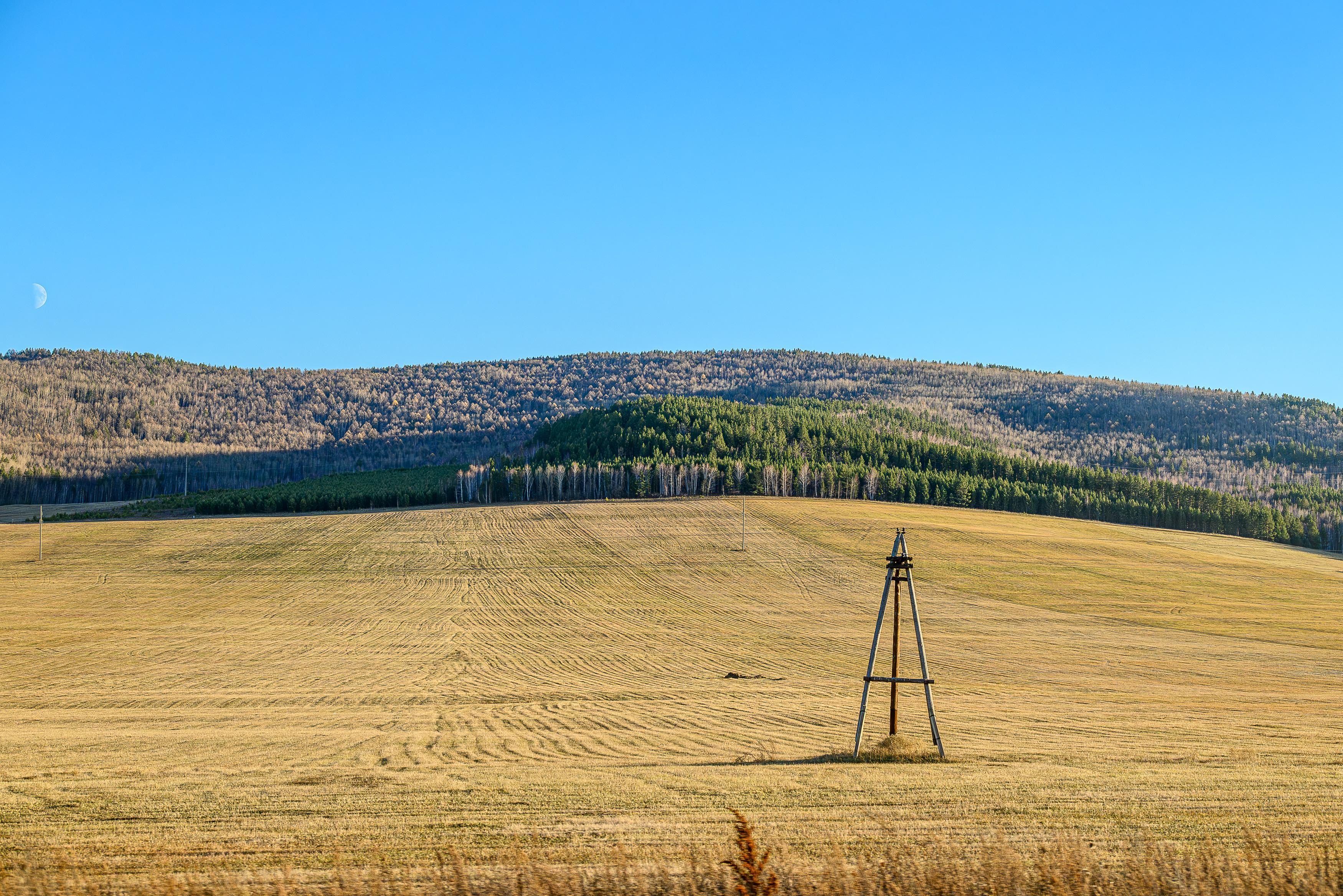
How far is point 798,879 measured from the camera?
1169cm

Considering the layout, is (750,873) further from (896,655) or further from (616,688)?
(616,688)

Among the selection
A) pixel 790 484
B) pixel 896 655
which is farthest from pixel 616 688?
pixel 790 484

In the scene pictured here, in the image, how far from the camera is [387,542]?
84.4 meters

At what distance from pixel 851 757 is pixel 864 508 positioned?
8842 cm

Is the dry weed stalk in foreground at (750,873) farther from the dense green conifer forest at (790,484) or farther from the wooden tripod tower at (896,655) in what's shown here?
the dense green conifer forest at (790,484)

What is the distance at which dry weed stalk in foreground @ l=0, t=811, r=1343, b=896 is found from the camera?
1145cm

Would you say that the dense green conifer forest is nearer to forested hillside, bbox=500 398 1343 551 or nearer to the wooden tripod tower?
forested hillside, bbox=500 398 1343 551

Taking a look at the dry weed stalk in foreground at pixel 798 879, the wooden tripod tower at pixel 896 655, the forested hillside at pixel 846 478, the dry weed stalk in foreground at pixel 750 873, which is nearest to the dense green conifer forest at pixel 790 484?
the forested hillside at pixel 846 478

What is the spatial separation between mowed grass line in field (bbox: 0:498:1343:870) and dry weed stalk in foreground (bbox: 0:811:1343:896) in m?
0.90

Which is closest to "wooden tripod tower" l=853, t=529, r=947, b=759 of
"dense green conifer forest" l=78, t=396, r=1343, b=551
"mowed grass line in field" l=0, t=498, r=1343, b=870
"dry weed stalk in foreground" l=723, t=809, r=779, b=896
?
"mowed grass line in field" l=0, t=498, r=1343, b=870

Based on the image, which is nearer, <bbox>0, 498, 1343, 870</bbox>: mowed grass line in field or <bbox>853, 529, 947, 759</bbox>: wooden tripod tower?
<bbox>0, 498, 1343, 870</bbox>: mowed grass line in field

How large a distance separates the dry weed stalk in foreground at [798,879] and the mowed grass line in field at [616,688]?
90 cm

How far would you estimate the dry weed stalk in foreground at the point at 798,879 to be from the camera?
37.6 feet

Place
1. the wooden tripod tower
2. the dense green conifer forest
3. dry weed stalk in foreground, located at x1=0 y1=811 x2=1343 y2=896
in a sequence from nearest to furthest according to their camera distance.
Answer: dry weed stalk in foreground, located at x1=0 y1=811 x2=1343 y2=896 → the wooden tripod tower → the dense green conifer forest
